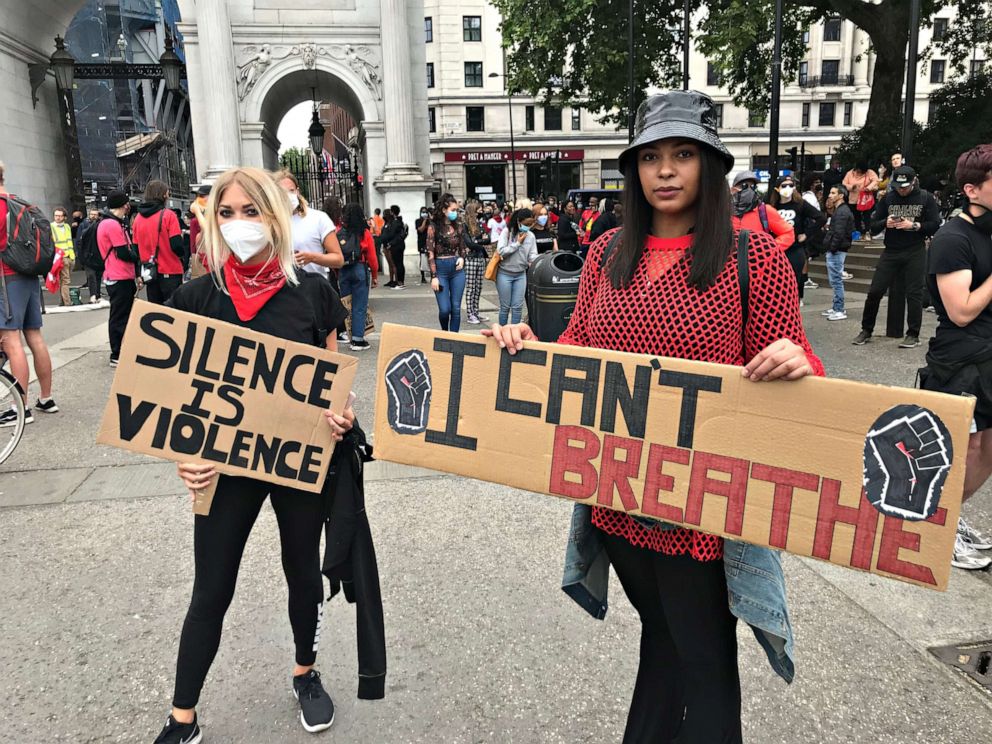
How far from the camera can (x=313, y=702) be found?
2.62m

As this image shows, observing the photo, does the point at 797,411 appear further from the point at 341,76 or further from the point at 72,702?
the point at 341,76

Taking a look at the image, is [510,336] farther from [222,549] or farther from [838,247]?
[838,247]

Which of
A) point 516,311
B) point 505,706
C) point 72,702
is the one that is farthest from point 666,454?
point 516,311

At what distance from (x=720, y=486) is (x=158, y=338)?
168 cm

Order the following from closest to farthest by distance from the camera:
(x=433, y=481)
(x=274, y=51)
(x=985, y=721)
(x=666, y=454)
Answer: (x=666, y=454), (x=985, y=721), (x=433, y=481), (x=274, y=51)

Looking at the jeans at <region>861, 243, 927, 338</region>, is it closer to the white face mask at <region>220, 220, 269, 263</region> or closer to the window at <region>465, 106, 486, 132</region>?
the white face mask at <region>220, 220, 269, 263</region>

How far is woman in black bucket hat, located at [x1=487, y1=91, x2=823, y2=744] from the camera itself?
181 centimetres

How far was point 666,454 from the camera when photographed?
1.87 m

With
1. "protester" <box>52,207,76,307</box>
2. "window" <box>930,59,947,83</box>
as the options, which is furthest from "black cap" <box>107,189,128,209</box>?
"window" <box>930,59,947,83</box>

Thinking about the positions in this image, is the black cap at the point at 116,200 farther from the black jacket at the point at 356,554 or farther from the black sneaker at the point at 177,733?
the black sneaker at the point at 177,733

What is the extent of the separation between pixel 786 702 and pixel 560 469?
4.74 feet

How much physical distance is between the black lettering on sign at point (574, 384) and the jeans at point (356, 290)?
761 cm

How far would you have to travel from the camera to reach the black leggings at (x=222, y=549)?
93.4 inches

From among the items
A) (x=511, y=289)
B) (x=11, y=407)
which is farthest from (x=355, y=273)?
(x=11, y=407)
